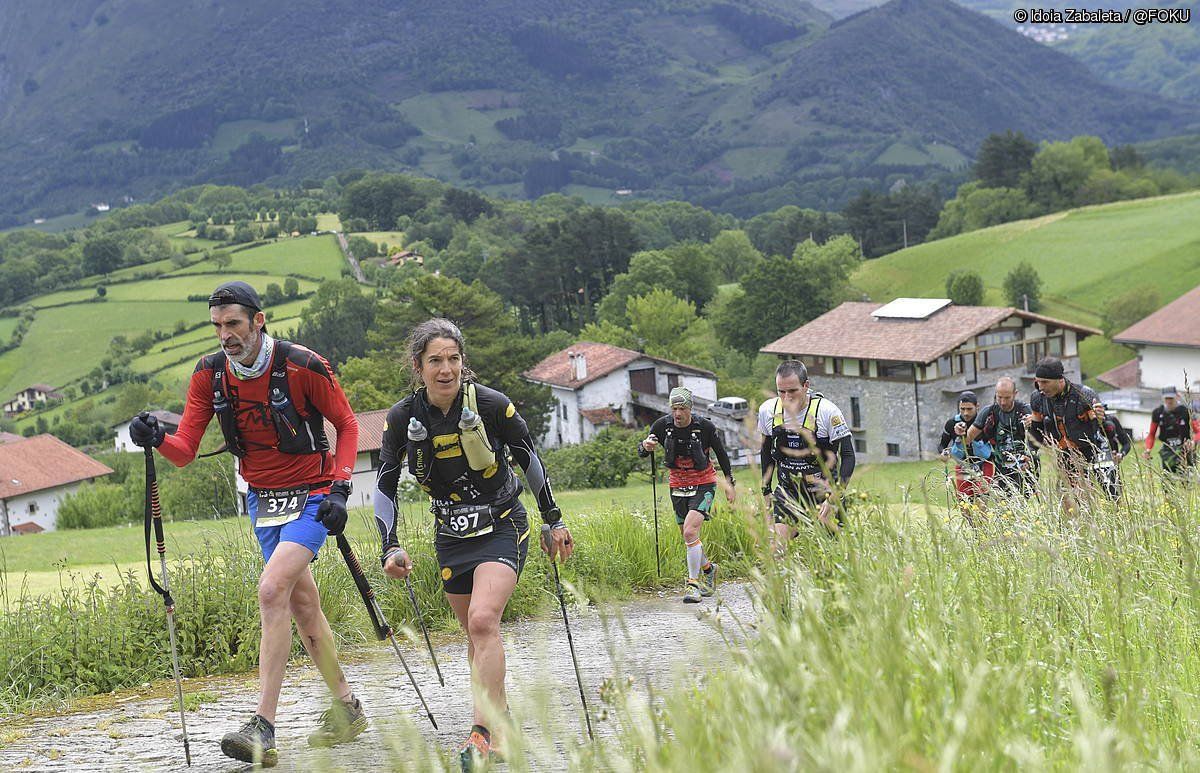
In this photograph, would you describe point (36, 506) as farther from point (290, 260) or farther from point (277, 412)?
point (277, 412)

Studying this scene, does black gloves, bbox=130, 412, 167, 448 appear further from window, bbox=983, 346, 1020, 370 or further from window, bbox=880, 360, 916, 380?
window, bbox=983, 346, 1020, 370

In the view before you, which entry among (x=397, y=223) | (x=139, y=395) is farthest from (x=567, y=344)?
(x=397, y=223)

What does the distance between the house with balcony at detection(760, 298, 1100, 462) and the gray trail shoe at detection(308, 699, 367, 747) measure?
62020 millimetres

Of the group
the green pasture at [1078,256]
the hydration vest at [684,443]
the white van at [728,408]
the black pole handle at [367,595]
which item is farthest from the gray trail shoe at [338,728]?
the green pasture at [1078,256]

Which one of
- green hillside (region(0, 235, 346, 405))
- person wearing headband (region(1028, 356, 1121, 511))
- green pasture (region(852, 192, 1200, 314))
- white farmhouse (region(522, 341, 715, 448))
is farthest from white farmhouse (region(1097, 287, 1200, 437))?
green hillside (region(0, 235, 346, 405))

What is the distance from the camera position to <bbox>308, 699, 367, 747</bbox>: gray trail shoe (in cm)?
582

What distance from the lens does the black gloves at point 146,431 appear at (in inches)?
→ 221

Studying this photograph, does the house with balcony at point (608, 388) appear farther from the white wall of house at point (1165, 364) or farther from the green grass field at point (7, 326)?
the green grass field at point (7, 326)

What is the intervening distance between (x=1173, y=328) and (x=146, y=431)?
76747 mm

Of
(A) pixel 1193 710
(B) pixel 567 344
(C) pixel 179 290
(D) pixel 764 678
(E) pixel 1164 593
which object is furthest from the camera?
(C) pixel 179 290

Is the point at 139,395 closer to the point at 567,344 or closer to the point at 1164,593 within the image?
the point at 567,344

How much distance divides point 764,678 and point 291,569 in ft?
11.1

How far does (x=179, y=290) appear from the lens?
146m

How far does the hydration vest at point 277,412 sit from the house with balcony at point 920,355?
204 feet
